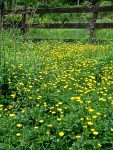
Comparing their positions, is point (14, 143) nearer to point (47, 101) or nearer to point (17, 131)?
point (17, 131)

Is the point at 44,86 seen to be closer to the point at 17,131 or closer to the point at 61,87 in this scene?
the point at 61,87

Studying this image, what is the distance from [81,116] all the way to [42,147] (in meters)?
0.64

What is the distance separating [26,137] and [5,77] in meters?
1.98

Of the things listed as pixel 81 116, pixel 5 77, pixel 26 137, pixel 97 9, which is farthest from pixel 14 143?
pixel 97 9

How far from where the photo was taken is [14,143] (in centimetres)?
361

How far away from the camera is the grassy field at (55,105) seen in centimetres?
362

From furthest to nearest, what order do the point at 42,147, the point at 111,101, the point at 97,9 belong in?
the point at 97,9 < the point at 111,101 < the point at 42,147

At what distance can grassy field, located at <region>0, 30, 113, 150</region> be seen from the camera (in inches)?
142

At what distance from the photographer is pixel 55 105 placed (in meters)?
4.45

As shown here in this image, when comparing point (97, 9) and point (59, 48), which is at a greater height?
point (97, 9)

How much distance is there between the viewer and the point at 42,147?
3.58m

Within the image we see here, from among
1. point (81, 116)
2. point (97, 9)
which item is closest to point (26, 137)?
point (81, 116)

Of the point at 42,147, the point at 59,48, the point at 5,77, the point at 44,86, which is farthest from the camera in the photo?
the point at 59,48

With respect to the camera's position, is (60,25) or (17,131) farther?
(60,25)
